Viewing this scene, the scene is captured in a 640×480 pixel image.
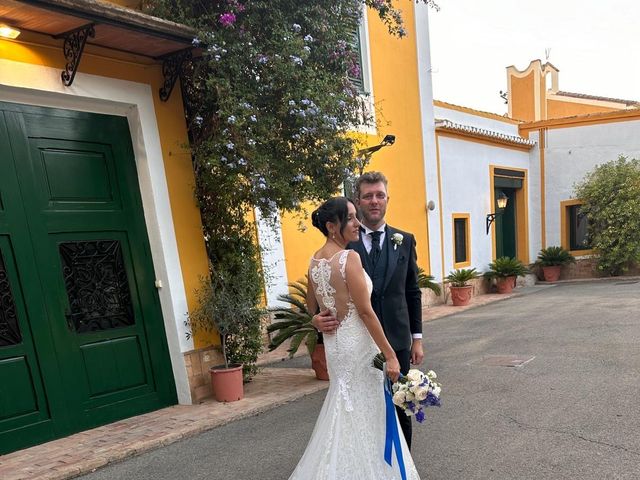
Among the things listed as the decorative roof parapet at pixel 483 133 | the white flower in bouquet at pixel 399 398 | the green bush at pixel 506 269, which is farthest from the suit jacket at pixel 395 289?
the green bush at pixel 506 269

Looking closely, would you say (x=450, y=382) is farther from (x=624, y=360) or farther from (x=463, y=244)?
(x=463, y=244)

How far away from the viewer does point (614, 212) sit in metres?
13.8

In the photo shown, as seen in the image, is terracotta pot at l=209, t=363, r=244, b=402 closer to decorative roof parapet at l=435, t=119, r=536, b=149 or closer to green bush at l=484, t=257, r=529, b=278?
decorative roof parapet at l=435, t=119, r=536, b=149

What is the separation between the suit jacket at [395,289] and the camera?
3.01 meters

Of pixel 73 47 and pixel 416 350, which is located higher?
pixel 73 47

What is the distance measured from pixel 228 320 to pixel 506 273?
10.2 m

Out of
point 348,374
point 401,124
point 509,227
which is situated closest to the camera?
point 348,374

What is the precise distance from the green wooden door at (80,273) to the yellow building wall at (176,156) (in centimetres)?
35

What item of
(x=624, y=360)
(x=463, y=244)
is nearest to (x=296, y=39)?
(x=624, y=360)

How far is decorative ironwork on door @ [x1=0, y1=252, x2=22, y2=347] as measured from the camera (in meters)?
4.01

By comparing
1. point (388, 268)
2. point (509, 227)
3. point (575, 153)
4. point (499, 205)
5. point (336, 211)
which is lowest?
point (509, 227)

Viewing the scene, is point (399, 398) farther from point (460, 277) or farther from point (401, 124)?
point (460, 277)

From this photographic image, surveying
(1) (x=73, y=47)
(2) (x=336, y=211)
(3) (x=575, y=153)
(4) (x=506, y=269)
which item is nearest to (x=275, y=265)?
(1) (x=73, y=47)

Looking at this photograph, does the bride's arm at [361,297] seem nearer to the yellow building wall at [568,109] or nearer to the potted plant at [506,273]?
the potted plant at [506,273]
